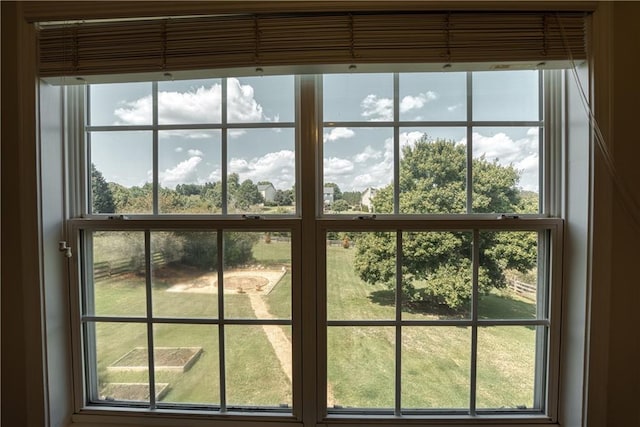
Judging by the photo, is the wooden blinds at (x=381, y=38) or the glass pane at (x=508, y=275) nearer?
the wooden blinds at (x=381, y=38)

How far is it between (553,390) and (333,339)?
822 mm

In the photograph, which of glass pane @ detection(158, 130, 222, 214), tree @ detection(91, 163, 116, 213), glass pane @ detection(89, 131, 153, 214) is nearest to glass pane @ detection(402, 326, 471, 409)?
glass pane @ detection(158, 130, 222, 214)

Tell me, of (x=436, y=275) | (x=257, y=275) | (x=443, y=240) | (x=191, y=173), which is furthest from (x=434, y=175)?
(x=191, y=173)

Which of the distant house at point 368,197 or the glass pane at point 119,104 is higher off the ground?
the glass pane at point 119,104

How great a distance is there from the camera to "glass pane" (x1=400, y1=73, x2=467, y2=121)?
995 millimetres

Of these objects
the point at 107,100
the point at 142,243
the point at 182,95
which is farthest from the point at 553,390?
the point at 107,100

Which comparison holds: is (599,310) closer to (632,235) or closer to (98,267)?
(632,235)

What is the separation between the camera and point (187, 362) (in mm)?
1031

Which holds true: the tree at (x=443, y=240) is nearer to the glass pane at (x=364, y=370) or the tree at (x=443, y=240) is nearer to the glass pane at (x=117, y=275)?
the glass pane at (x=364, y=370)

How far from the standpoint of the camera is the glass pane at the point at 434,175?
0.99 meters

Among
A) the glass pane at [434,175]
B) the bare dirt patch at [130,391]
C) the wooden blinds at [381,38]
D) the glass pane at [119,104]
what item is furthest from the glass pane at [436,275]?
the glass pane at [119,104]

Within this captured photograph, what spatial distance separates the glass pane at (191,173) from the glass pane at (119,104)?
0.13 m

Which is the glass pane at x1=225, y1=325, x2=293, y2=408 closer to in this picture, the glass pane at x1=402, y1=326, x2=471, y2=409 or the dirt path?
the dirt path

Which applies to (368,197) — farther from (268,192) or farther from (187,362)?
(187,362)
